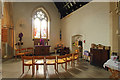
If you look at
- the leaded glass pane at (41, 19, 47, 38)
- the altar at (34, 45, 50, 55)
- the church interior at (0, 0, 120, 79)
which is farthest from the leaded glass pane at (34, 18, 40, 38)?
the altar at (34, 45, 50, 55)

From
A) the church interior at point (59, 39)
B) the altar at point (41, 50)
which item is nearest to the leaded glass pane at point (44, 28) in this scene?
the church interior at point (59, 39)

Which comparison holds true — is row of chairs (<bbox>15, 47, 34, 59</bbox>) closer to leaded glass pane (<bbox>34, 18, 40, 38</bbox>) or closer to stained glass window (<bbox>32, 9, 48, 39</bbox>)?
stained glass window (<bbox>32, 9, 48, 39</bbox>)

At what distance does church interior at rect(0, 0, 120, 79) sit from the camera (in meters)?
3.56

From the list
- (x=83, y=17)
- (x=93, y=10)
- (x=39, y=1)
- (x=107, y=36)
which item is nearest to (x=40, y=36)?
(x=39, y=1)

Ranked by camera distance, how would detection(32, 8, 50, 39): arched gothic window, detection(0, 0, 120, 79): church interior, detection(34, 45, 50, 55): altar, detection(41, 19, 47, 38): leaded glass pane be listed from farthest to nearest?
detection(41, 19, 47, 38): leaded glass pane, detection(32, 8, 50, 39): arched gothic window, detection(34, 45, 50, 55): altar, detection(0, 0, 120, 79): church interior

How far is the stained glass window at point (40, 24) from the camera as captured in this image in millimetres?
8281

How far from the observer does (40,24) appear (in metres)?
8.59

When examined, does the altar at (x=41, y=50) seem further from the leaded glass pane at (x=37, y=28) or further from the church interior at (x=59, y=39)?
the leaded glass pane at (x=37, y=28)

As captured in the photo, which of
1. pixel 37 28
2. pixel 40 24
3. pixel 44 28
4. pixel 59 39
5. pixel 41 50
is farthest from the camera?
pixel 59 39

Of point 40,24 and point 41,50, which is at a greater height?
point 40,24

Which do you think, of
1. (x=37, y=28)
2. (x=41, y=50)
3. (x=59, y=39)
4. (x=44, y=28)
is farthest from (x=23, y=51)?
(x=59, y=39)

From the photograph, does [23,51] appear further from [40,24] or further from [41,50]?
[40,24]

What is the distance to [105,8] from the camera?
14.6 feet

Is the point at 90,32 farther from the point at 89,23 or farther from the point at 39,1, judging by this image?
the point at 39,1
